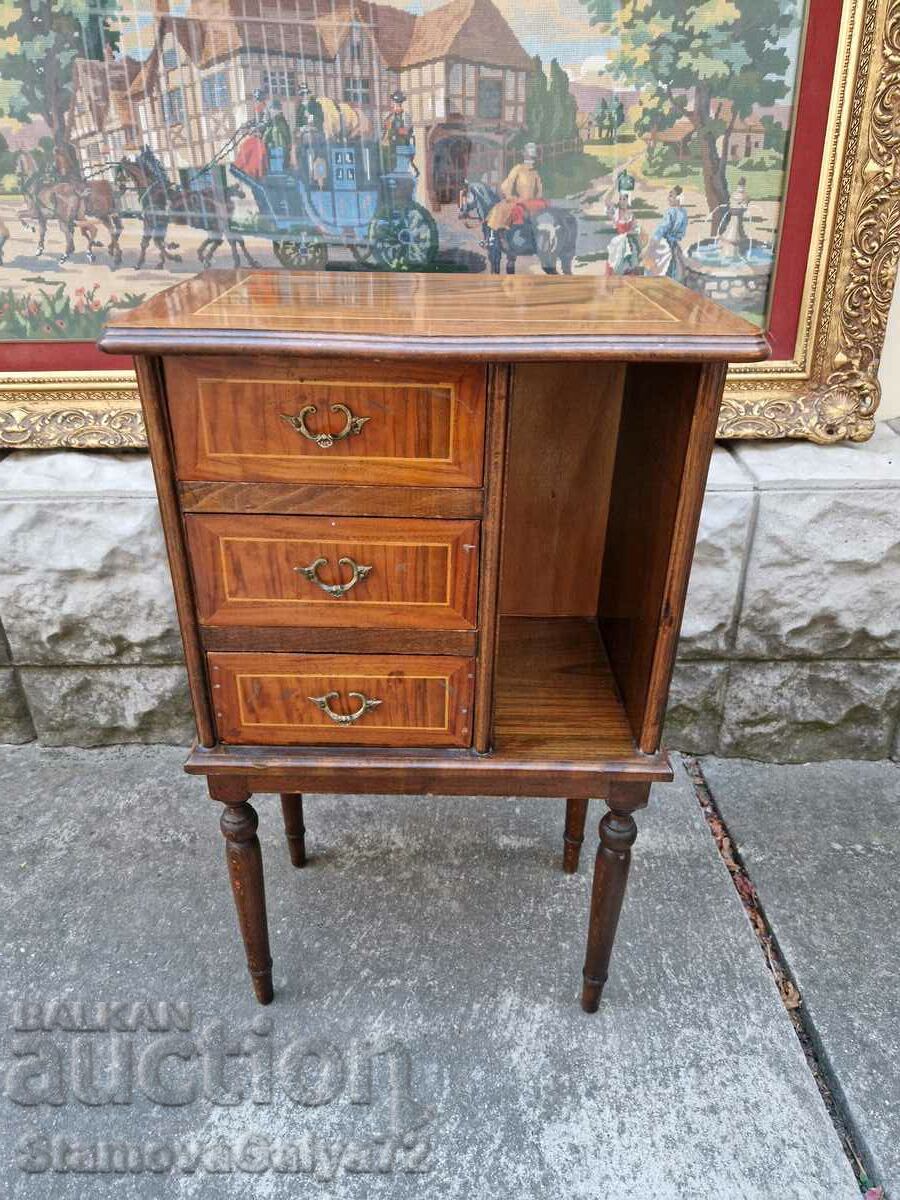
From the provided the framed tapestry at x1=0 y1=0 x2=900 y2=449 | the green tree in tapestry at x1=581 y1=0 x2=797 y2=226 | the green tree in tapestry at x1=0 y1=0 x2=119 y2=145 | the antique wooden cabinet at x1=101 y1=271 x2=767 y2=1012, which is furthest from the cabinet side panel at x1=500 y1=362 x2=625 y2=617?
the green tree in tapestry at x1=0 y1=0 x2=119 y2=145

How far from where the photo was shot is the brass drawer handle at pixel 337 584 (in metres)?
1.32

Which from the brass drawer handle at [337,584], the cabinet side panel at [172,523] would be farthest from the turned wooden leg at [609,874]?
the cabinet side panel at [172,523]

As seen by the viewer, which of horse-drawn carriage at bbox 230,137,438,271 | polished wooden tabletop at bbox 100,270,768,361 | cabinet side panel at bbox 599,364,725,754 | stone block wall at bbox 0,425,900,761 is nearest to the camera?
polished wooden tabletop at bbox 100,270,768,361

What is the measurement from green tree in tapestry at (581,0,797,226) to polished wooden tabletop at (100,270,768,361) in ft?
2.56

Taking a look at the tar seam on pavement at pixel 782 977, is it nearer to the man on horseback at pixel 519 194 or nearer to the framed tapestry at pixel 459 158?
the framed tapestry at pixel 459 158

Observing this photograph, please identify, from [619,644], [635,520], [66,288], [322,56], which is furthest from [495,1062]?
[322,56]

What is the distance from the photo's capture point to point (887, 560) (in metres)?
2.23

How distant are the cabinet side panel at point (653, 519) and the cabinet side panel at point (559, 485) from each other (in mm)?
48

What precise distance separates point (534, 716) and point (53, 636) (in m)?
1.50

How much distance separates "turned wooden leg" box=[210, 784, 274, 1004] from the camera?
1557 mm

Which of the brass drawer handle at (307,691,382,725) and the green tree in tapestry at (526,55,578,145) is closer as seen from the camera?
the brass drawer handle at (307,691,382,725)

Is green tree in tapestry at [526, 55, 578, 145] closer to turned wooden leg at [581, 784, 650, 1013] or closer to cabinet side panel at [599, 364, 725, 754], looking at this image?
cabinet side panel at [599, 364, 725, 754]

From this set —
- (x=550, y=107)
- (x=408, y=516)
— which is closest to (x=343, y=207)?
(x=550, y=107)

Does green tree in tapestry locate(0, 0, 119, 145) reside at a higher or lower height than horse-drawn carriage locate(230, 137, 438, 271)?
higher
